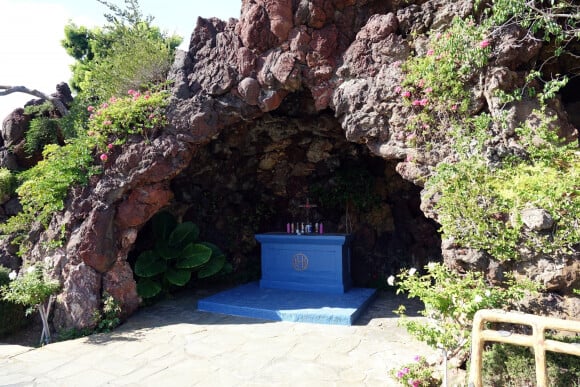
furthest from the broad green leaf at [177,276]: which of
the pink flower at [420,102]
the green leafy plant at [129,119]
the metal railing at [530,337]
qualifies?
the metal railing at [530,337]

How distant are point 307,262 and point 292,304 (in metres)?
1.34

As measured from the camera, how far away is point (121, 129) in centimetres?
668

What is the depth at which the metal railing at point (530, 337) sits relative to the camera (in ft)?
8.03

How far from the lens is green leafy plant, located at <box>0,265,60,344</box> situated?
18.6 feet

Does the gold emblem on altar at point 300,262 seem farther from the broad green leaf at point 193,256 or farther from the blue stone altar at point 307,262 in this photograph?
the broad green leaf at point 193,256

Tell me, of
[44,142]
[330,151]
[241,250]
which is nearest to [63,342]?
[241,250]

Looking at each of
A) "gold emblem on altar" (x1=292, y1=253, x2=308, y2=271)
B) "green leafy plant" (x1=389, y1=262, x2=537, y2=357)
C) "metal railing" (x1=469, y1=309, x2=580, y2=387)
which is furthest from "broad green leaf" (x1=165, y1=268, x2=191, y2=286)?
"metal railing" (x1=469, y1=309, x2=580, y2=387)

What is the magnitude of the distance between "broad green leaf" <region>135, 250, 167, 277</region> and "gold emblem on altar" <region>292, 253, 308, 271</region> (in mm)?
2886

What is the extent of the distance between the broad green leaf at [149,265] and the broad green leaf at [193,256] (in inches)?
14.9

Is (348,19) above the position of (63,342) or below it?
above

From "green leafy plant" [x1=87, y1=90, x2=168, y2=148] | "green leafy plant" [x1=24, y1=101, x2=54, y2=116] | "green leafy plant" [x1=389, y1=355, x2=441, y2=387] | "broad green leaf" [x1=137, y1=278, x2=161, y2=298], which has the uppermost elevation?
"green leafy plant" [x1=24, y1=101, x2=54, y2=116]

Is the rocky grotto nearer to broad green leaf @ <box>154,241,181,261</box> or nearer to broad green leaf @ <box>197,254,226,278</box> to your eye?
broad green leaf @ <box>154,241,181,261</box>

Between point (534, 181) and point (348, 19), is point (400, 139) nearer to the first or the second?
point (534, 181)

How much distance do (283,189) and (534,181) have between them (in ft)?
21.8
